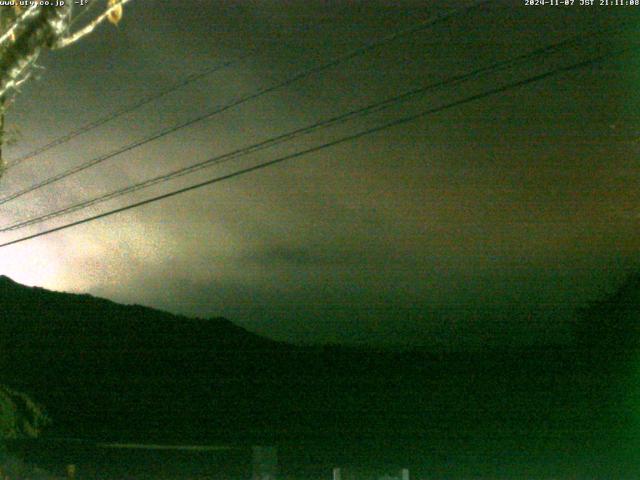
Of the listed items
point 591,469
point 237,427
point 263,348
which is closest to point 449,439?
point 591,469

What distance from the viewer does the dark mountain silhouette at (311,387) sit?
67.2 feet

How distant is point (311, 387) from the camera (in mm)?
27547

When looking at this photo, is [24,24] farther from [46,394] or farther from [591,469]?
[46,394]

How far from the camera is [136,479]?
52.2 feet

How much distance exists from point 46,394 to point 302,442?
12664 millimetres

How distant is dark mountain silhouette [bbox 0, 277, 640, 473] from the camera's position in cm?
2048

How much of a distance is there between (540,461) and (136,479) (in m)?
9.51

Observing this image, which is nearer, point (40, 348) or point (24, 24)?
point (24, 24)

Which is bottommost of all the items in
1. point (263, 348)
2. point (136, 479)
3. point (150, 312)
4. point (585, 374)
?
point (136, 479)

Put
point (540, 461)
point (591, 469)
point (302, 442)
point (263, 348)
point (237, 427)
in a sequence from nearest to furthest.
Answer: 1. point (591, 469)
2. point (540, 461)
3. point (302, 442)
4. point (237, 427)
5. point (263, 348)

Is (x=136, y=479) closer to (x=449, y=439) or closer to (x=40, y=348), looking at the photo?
(x=449, y=439)

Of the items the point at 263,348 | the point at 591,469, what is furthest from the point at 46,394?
the point at 591,469

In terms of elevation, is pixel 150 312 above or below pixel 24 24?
above

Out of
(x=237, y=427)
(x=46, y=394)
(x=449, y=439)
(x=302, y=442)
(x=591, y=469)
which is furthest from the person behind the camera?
(x=46, y=394)
